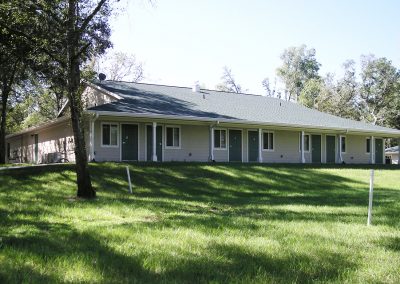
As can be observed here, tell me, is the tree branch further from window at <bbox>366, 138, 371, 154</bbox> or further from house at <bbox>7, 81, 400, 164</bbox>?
window at <bbox>366, 138, 371, 154</bbox>

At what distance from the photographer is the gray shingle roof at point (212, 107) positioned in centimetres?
2350

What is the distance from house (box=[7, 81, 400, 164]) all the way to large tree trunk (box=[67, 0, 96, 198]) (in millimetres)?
7028

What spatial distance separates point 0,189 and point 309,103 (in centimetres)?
4749

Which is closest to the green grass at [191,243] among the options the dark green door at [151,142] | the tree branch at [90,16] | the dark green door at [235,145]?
the tree branch at [90,16]

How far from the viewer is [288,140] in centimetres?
2933

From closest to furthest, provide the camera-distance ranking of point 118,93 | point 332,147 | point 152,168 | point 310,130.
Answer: point 152,168
point 118,93
point 310,130
point 332,147

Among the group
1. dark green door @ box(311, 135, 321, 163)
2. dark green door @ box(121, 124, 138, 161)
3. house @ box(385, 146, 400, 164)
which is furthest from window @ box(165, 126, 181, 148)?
house @ box(385, 146, 400, 164)

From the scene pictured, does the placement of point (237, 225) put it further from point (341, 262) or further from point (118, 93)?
point (118, 93)

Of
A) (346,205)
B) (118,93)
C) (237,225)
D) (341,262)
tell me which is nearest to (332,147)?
(118,93)

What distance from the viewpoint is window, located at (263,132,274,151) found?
28.7m

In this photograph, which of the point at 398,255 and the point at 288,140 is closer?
the point at 398,255

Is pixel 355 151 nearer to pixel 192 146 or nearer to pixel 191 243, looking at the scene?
pixel 192 146

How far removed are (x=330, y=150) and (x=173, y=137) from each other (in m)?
12.0

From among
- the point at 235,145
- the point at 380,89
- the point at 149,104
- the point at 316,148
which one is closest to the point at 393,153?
the point at 380,89
